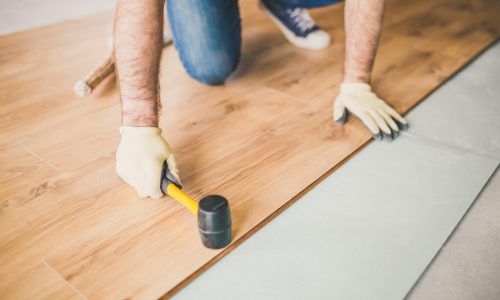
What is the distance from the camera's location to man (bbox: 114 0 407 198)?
1053 millimetres

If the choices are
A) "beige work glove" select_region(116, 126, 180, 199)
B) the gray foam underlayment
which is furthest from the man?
the gray foam underlayment

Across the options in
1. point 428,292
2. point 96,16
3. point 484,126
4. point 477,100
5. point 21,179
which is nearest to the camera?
point 428,292

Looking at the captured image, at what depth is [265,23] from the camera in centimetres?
234

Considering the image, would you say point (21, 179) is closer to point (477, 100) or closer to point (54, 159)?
point (54, 159)

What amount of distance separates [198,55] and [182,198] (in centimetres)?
82

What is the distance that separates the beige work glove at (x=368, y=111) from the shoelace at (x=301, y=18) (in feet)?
2.10

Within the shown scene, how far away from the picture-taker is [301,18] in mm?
2018

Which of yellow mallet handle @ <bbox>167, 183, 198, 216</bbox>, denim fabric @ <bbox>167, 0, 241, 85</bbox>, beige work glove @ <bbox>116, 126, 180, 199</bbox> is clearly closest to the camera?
yellow mallet handle @ <bbox>167, 183, 198, 216</bbox>

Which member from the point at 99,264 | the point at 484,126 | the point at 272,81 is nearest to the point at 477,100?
the point at 484,126

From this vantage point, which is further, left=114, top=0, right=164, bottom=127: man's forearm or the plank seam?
left=114, top=0, right=164, bottom=127: man's forearm

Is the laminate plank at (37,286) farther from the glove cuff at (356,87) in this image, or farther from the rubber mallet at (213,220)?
the glove cuff at (356,87)

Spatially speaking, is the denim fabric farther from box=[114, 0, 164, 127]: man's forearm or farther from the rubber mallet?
the rubber mallet

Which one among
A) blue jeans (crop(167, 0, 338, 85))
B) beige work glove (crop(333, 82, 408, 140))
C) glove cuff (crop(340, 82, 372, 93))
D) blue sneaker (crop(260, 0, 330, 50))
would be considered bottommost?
blue sneaker (crop(260, 0, 330, 50))

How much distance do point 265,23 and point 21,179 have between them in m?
1.58
